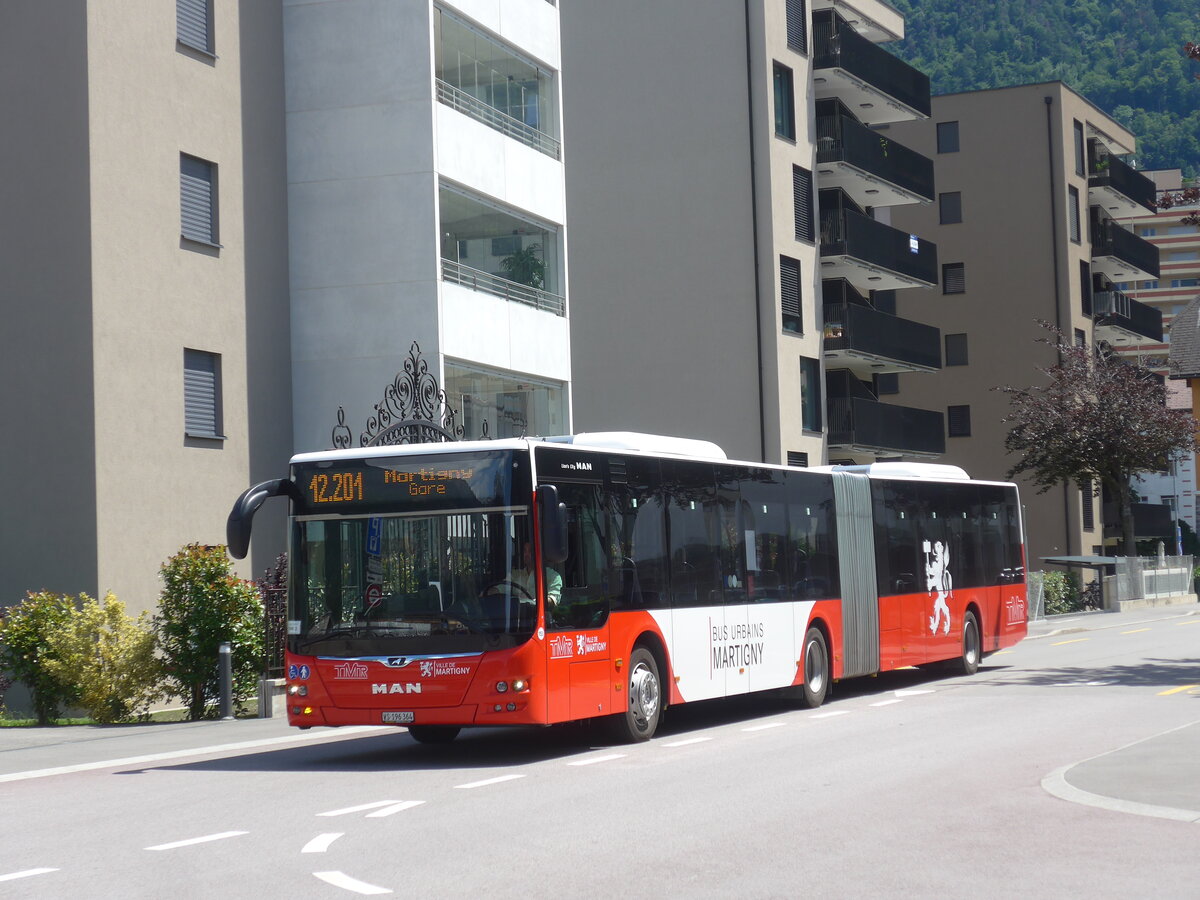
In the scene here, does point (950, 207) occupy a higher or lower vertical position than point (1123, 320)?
higher

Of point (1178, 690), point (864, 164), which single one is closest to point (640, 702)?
point (1178, 690)

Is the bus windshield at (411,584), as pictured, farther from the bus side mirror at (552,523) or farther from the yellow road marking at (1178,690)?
the yellow road marking at (1178,690)

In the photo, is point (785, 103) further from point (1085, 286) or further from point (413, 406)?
point (1085, 286)

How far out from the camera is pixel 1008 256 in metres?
63.2

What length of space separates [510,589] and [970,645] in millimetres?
12379

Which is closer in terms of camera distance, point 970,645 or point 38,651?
point 38,651

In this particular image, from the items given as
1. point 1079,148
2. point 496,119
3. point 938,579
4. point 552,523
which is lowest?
point 938,579

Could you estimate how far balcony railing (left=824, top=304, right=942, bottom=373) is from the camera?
45.6 meters

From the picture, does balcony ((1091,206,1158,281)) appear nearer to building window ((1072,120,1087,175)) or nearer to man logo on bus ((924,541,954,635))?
building window ((1072,120,1087,175))

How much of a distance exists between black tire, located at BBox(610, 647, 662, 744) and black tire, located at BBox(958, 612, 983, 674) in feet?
31.1

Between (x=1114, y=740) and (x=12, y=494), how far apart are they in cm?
1665

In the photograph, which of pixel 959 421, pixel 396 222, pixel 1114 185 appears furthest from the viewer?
pixel 1114 185

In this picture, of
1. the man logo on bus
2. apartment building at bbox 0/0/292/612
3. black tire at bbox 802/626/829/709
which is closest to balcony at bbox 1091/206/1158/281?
the man logo on bus

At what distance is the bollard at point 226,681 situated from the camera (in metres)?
19.9
